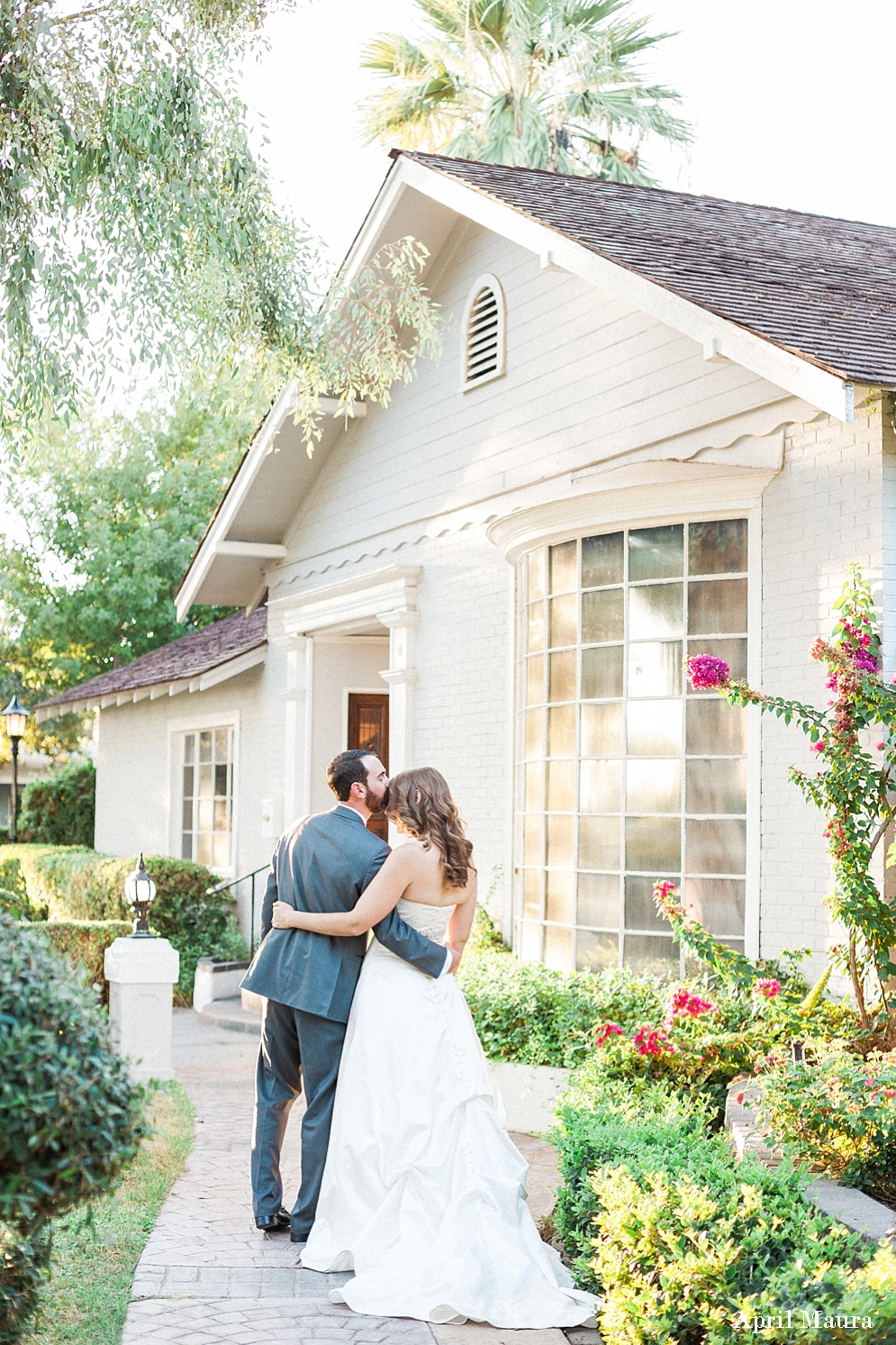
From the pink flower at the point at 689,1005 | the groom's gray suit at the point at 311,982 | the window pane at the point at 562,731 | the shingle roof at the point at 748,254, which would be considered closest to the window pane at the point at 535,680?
the window pane at the point at 562,731

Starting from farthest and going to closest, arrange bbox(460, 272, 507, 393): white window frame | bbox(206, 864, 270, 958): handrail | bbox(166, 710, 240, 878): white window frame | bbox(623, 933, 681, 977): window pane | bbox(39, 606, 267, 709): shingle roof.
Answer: bbox(166, 710, 240, 878): white window frame → bbox(39, 606, 267, 709): shingle roof → bbox(206, 864, 270, 958): handrail → bbox(460, 272, 507, 393): white window frame → bbox(623, 933, 681, 977): window pane

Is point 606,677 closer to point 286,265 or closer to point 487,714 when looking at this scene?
point 487,714

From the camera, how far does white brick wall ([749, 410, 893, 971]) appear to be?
6.90 m

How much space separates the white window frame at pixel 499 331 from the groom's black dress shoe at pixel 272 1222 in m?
6.26

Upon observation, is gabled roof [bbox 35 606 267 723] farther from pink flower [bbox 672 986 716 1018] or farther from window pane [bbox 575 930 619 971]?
pink flower [bbox 672 986 716 1018]

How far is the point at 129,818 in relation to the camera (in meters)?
17.6

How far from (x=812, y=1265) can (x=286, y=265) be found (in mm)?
6238

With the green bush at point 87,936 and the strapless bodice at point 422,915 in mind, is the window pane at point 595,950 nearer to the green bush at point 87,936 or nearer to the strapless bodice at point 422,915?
the strapless bodice at point 422,915

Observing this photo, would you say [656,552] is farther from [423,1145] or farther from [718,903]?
[423,1145]

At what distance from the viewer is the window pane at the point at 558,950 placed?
8461mm

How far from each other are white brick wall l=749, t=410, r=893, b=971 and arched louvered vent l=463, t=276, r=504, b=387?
11.0 ft

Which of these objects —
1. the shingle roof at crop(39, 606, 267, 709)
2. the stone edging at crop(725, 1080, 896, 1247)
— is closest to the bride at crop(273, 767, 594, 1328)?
the stone edging at crop(725, 1080, 896, 1247)

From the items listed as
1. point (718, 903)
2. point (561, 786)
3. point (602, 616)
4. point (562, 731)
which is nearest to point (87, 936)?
point (561, 786)

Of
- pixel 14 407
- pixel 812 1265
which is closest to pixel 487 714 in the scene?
pixel 14 407
